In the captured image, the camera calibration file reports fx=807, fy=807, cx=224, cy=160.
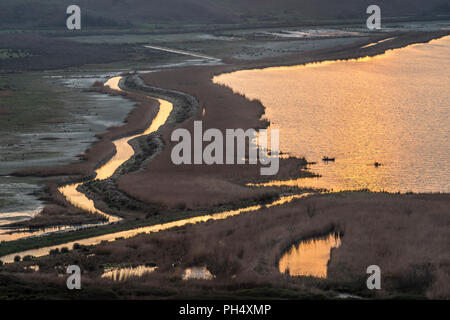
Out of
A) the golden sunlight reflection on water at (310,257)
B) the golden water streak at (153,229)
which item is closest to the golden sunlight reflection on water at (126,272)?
the golden water streak at (153,229)

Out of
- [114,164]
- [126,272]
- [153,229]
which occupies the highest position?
[126,272]

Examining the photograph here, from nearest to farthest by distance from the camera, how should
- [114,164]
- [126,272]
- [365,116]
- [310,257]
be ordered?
1. [126,272]
2. [310,257]
3. [114,164]
4. [365,116]

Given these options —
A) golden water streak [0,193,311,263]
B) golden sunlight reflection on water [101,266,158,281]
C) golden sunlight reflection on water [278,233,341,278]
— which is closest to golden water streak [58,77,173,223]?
golden water streak [0,193,311,263]

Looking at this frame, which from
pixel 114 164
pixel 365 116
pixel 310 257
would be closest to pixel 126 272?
pixel 310 257

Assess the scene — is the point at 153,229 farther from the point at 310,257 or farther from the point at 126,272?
the point at 310,257

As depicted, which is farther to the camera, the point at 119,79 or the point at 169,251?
the point at 119,79

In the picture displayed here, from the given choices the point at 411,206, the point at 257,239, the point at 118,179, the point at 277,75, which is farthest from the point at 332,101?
the point at 257,239

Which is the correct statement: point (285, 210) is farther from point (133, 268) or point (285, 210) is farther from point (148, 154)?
point (148, 154)

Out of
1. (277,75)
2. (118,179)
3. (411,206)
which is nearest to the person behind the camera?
(411,206)
